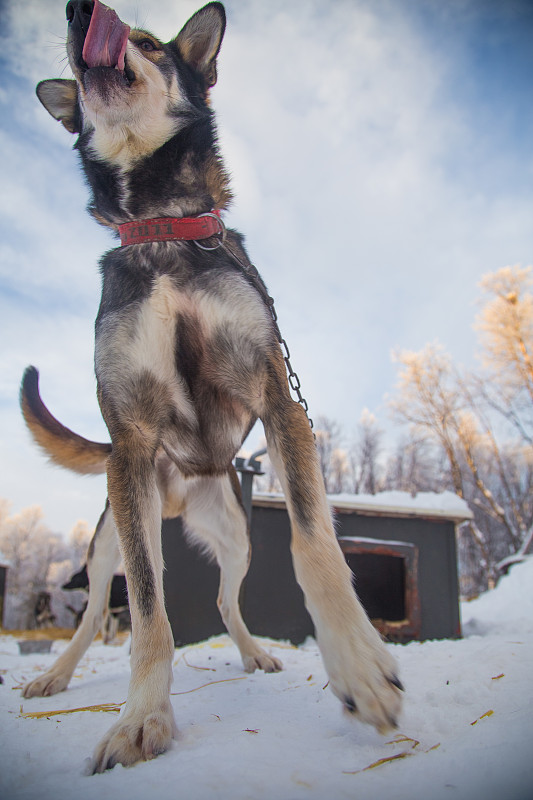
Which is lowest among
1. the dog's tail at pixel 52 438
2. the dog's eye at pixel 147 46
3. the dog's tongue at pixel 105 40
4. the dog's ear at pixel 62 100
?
the dog's tail at pixel 52 438

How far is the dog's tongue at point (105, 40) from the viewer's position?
210cm

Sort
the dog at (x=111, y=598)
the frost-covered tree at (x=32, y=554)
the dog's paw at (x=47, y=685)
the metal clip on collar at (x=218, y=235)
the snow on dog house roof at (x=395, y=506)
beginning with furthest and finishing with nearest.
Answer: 1. the frost-covered tree at (x=32, y=554)
2. the dog at (x=111, y=598)
3. the snow on dog house roof at (x=395, y=506)
4. the dog's paw at (x=47, y=685)
5. the metal clip on collar at (x=218, y=235)

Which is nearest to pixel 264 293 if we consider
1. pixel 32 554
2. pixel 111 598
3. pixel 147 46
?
pixel 147 46

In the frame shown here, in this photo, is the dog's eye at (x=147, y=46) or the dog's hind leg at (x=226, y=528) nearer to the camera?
the dog's eye at (x=147, y=46)

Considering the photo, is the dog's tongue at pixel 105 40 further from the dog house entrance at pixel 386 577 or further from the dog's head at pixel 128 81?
the dog house entrance at pixel 386 577

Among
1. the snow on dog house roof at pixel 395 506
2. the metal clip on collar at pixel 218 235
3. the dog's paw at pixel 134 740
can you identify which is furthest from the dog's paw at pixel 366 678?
the snow on dog house roof at pixel 395 506

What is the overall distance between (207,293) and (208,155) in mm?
966

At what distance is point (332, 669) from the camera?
1.44 metres

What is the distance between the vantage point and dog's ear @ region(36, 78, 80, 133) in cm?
273

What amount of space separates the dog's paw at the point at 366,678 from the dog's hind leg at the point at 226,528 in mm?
1660

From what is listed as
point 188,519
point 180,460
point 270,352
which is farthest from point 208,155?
point 188,519

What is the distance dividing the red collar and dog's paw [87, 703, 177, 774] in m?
1.95

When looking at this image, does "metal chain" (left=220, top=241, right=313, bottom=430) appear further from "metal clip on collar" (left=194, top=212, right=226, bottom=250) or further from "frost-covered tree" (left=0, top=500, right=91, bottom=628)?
"frost-covered tree" (left=0, top=500, right=91, bottom=628)

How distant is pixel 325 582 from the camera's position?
1.60 metres
